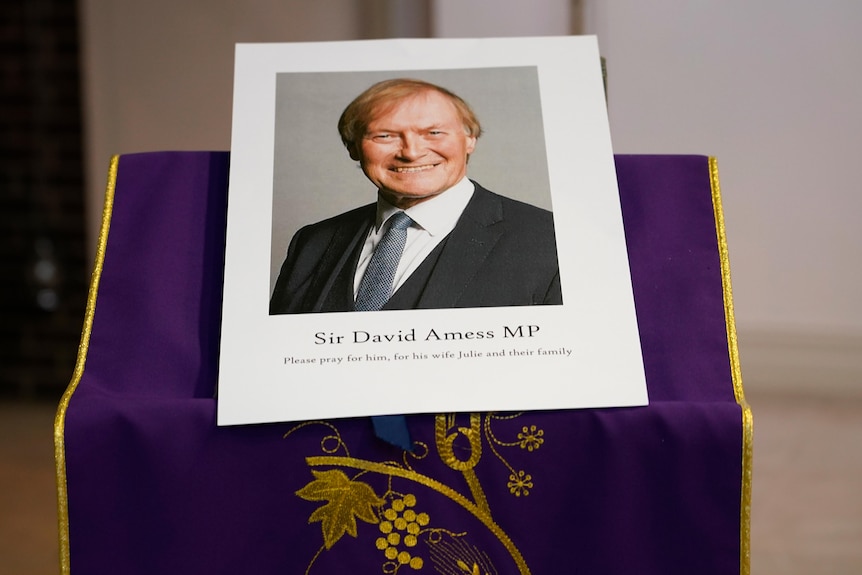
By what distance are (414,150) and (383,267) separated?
0.45 feet

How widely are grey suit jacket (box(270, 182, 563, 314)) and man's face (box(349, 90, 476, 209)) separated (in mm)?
33

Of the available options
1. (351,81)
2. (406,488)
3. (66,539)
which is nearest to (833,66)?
(351,81)

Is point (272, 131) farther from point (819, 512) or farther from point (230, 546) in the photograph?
point (819, 512)

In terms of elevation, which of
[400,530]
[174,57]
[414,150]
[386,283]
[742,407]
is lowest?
[400,530]

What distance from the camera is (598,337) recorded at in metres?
0.81

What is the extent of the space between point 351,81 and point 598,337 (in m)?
0.39

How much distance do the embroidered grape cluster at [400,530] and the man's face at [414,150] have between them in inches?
11.8

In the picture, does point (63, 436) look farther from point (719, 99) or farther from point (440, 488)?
point (719, 99)

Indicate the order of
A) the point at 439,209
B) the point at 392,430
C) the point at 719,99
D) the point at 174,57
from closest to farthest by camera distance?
the point at 392,430
the point at 439,209
the point at 719,99
the point at 174,57

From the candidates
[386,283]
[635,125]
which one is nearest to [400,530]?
[386,283]

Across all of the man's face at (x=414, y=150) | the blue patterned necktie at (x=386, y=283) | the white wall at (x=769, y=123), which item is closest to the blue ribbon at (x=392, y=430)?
the blue patterned necktie at (x=386, y=283)

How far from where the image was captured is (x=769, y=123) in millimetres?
2486

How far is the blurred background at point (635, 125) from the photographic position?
2.43m

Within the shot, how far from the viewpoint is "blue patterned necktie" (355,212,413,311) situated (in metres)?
0.83
